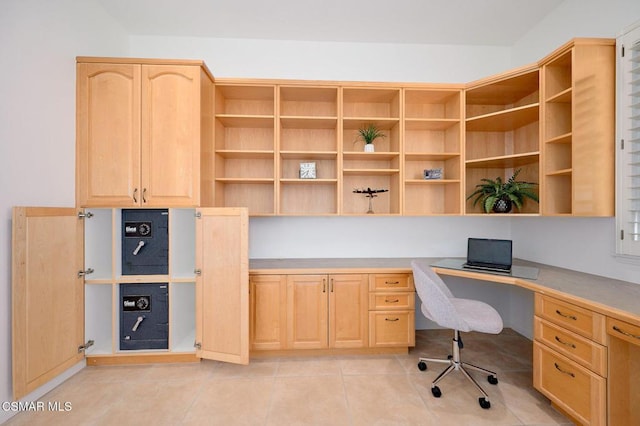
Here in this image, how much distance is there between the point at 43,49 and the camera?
2.01 m

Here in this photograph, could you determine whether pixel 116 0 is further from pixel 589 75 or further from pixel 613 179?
pixel 613 179

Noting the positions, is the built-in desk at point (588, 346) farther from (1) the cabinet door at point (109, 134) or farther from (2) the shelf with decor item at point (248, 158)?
(1) the cabinet door at point (109, 134)

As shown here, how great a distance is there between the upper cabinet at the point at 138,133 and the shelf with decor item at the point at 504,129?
260cm

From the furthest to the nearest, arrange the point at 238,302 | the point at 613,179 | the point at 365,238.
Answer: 1. the point at 365,238
2. the point at 238,302
3. the point at 613,179

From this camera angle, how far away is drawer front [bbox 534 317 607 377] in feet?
4.90

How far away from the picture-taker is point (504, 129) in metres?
3.03

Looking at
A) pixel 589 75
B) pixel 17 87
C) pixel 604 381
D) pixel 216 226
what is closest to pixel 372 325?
pixel 604 381

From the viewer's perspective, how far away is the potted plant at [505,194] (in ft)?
8.59

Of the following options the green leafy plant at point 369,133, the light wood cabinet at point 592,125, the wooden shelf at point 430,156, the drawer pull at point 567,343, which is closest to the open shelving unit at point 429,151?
the wooden shelf at point 430,156

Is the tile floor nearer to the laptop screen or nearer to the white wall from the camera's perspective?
the white wall

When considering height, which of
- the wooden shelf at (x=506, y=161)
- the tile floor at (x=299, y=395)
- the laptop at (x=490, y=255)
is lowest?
the tile floor at (x=299, y=395)

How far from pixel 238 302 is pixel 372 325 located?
1208mm

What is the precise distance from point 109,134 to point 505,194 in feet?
11.9

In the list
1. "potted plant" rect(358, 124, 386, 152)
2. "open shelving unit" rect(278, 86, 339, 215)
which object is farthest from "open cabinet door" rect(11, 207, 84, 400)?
"potted plant" rect(358, 124, 386, 152)
